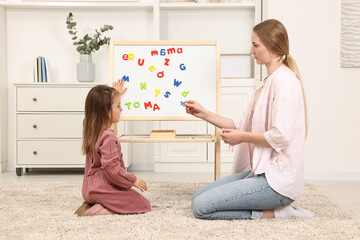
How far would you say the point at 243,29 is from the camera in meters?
4.16

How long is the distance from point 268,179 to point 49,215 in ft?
3.35

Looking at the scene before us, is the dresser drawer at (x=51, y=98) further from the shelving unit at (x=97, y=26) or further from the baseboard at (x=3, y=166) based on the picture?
the baseboard at (x=3, y=166)

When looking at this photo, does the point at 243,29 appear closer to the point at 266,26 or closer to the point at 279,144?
the point at 266,26

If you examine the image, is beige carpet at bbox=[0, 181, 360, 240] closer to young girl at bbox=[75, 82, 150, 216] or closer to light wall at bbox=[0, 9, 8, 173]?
young girl at bbox=[75, 82, 150, 216]

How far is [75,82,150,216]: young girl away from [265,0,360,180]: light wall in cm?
180

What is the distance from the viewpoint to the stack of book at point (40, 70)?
3.92 m

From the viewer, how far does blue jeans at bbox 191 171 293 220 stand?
2.08 metres

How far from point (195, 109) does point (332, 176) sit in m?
Answer: 1.61

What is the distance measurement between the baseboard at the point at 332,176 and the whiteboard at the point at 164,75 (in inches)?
51.6

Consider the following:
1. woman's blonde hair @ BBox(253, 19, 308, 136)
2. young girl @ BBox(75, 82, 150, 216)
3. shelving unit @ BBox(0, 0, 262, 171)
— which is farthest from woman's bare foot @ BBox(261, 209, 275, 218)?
shelving unit @ BBox(0, 0, 262, 171)

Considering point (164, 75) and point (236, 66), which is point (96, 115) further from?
point (236, 66)

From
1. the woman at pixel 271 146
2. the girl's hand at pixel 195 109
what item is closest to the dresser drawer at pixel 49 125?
the girl's hand at pixel 195 109

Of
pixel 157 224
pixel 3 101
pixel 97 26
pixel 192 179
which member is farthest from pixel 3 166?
pixel 157 224

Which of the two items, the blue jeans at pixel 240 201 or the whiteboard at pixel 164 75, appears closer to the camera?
the blue jeans at pixel 240 201
